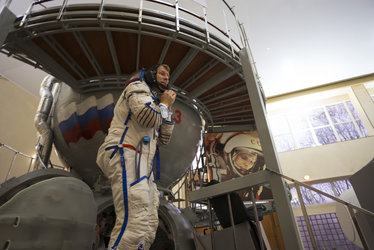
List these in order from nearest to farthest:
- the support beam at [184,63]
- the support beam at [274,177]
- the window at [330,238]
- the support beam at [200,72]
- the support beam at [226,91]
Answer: the window at [330,238] → the support beam at [274,177] → the support beam at [184,63] → the support beam at [200,72] → the support beam at [226,91]

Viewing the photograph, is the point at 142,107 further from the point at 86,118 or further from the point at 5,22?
the point at 5,22

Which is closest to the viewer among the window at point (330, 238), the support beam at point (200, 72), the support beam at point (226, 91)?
the window at point (330, 238)

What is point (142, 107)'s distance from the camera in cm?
182

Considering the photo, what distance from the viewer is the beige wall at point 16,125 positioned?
6789 mm

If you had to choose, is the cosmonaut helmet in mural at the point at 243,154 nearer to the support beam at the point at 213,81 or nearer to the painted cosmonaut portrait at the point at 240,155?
the painted cosmonaut portrait at the point at 240,155

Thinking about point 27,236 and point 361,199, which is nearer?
point 27,236

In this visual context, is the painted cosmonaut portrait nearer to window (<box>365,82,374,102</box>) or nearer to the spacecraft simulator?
the spacecraft simulator

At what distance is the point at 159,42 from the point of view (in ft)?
10.5

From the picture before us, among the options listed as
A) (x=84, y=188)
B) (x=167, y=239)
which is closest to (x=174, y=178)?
(x=167, y=239)

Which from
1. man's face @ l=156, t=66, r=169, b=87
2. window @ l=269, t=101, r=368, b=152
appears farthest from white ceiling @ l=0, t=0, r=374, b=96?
man's face @ l=156, t=66, r=169, b=87

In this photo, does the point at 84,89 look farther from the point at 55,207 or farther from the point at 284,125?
the point at 284,125

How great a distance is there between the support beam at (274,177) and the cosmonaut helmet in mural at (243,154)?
4.76m

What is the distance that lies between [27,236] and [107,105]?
7.62ft

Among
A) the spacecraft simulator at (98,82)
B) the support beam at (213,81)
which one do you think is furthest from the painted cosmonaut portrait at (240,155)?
the support beam at (213,81)
